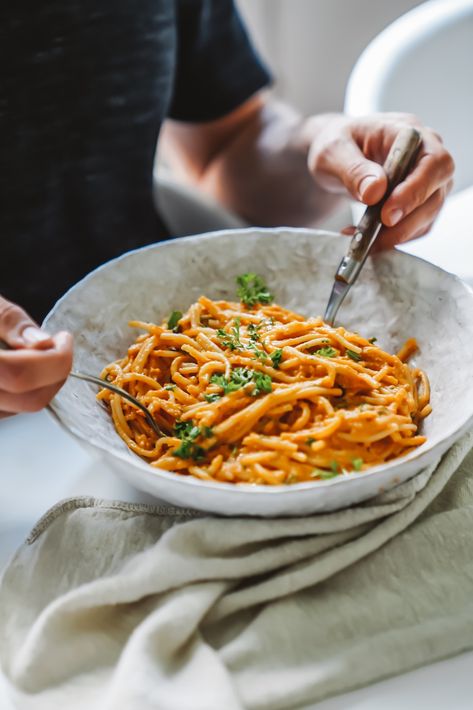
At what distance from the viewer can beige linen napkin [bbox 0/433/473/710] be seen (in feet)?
2.70

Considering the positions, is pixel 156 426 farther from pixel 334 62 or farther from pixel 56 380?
pixel 334 62

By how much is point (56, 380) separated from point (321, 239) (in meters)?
0.60

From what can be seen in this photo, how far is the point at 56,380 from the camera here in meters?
0.90

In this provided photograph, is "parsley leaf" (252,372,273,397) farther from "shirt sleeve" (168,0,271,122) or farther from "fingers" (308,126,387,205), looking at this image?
"shirt sleeve" (168,0,271,122)

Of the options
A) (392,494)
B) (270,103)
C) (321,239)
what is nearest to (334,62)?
(270,103)

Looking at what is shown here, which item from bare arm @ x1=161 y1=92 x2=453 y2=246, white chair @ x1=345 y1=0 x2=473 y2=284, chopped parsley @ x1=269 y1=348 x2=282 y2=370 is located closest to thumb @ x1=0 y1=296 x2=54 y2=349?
chopped parsley @ x1=269 y1=348 x2=282 y2=370

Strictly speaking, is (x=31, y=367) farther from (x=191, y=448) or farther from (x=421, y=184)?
(x=421, y=184)

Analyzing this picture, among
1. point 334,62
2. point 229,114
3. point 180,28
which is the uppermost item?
point 180,28

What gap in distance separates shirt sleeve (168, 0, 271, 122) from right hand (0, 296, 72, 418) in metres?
1.20

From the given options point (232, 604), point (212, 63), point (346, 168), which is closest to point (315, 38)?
point (212, 63)

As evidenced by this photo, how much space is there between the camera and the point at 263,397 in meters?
1.04

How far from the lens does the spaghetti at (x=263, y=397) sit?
979mm

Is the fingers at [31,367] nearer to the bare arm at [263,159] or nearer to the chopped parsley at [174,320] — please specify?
the chopped parsley at [174,320]

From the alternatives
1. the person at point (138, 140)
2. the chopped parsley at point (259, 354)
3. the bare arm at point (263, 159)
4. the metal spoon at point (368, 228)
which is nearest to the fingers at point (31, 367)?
the chopped parsley at point (259, 354)
